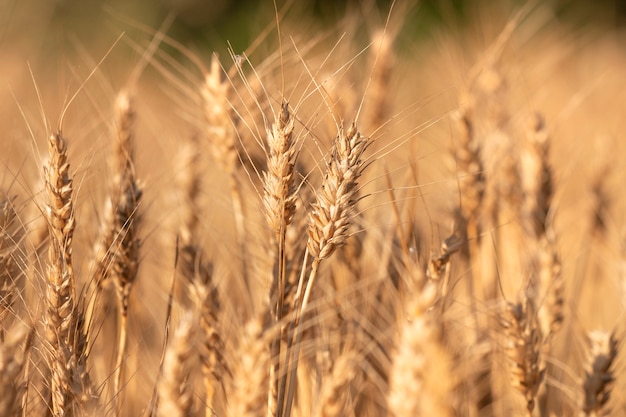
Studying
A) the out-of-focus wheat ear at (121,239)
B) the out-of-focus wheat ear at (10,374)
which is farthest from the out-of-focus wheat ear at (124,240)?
the out-of-focus wheat ear at (10,374)

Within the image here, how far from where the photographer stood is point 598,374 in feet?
4.00

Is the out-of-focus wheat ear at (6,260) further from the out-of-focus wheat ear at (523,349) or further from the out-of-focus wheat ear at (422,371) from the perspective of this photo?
the out-of-focus wheat ear at (523,349)

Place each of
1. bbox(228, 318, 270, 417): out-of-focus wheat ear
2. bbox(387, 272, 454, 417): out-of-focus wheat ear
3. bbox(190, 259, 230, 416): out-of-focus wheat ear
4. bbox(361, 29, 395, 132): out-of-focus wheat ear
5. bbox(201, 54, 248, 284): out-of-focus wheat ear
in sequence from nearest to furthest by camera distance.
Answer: bbox(387, 272, 454, 417): out-of-focus wheat ear
bbox(228, 318, 270, 417): out-of-focus wheat ear
bbox(190, 259, 230, 416): out-of-focus wheat ear
bbox(201, 54, 248, 284): out-of-focus wheat ear
bbox(361, 29, 395, 132): out-of-focus wheat ear

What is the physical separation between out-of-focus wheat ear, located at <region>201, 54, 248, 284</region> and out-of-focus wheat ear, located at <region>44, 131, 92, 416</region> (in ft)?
Answer: 1.31

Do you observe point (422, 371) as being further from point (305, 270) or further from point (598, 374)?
point (598, 374)

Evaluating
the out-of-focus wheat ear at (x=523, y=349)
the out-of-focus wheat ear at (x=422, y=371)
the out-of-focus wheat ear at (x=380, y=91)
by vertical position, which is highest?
the out-of-focus wheat ear at (x=380, y=91)

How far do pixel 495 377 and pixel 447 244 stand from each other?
2.26 ft

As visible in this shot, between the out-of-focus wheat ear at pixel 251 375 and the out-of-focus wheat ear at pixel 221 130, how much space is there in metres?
0.51

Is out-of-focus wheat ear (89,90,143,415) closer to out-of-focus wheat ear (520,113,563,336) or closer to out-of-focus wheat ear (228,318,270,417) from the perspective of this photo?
out-of-focus wheat ear (228,318,270,417)

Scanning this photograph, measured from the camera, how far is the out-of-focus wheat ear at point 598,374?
1.21m

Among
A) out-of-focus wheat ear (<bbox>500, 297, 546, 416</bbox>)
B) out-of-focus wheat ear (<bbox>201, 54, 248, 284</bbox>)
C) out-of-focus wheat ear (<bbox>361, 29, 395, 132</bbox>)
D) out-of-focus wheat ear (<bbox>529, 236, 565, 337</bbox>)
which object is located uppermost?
out-of-focus wheat ear (<bbox>361, 29, 395, 132</bbox>)

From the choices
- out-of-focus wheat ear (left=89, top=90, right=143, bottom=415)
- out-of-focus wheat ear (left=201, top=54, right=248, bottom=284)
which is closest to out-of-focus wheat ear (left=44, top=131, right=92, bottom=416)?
out-of-focus wheat ear (left=89, top=90, right=143, bottom=415)

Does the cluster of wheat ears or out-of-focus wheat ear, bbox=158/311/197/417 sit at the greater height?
the cluster of wheat ears

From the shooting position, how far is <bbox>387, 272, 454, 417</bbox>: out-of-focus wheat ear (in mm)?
790
